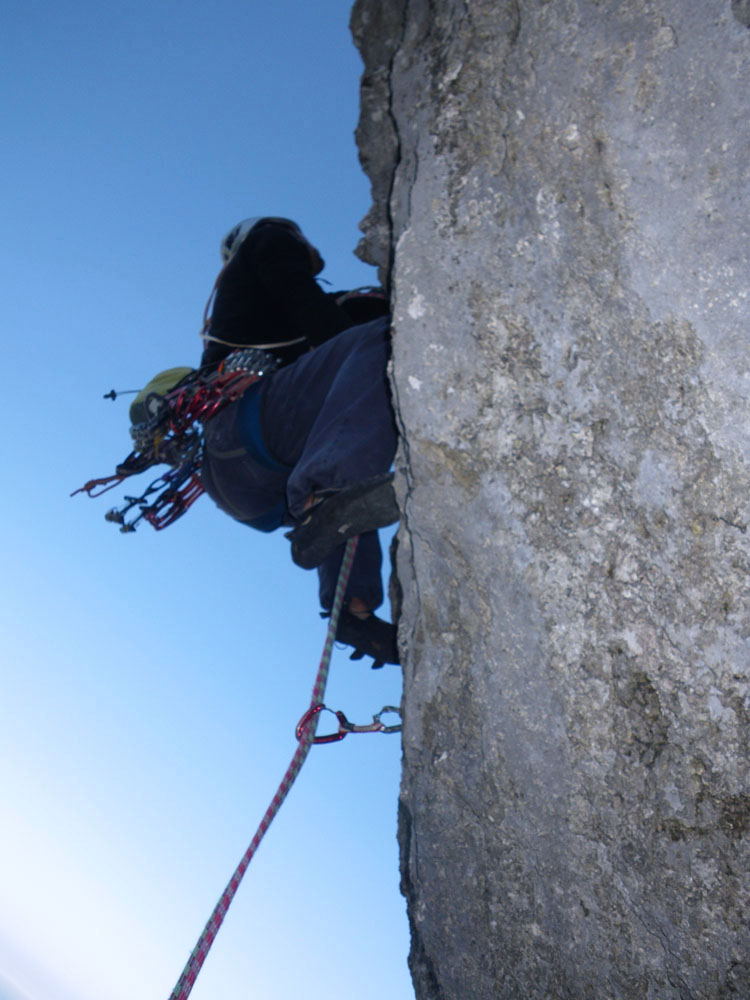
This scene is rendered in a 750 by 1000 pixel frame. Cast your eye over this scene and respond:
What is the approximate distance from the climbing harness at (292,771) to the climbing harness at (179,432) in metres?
0.76

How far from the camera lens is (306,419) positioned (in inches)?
90.1

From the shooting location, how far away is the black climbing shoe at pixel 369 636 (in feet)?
7.60

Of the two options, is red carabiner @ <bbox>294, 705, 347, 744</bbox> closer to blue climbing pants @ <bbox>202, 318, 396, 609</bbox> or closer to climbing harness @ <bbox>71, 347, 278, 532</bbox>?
blue climbing pants @ <bbox>202, 318, 396, 609</bbox>

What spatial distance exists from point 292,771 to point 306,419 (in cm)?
107

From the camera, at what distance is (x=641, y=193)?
1.24 metres

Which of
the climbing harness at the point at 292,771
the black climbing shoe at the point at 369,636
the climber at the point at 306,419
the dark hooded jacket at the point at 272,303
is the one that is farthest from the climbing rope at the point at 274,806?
the dark hooded jacket at the point at 272,303

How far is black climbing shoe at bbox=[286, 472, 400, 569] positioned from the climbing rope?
0.09 metres

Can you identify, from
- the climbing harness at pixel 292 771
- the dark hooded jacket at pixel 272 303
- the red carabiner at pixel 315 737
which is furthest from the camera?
the dark hooded jacket at pixel 272 303

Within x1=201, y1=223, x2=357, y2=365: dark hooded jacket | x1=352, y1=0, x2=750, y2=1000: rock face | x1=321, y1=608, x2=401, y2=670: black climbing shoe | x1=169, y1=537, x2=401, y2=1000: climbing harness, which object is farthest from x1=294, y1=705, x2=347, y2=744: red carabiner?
x1=201, y1=223, x2=357, y2=365: dark hooded jacket

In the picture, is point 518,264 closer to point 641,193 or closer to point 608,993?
point 641,193

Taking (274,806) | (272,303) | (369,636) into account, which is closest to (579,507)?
(274,806)

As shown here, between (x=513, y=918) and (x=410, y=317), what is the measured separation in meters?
1.00

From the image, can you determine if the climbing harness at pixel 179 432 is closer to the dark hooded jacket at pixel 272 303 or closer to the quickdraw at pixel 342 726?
the dark hooded jacket at pixel 272 303

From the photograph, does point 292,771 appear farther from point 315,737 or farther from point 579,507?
point 579,507
